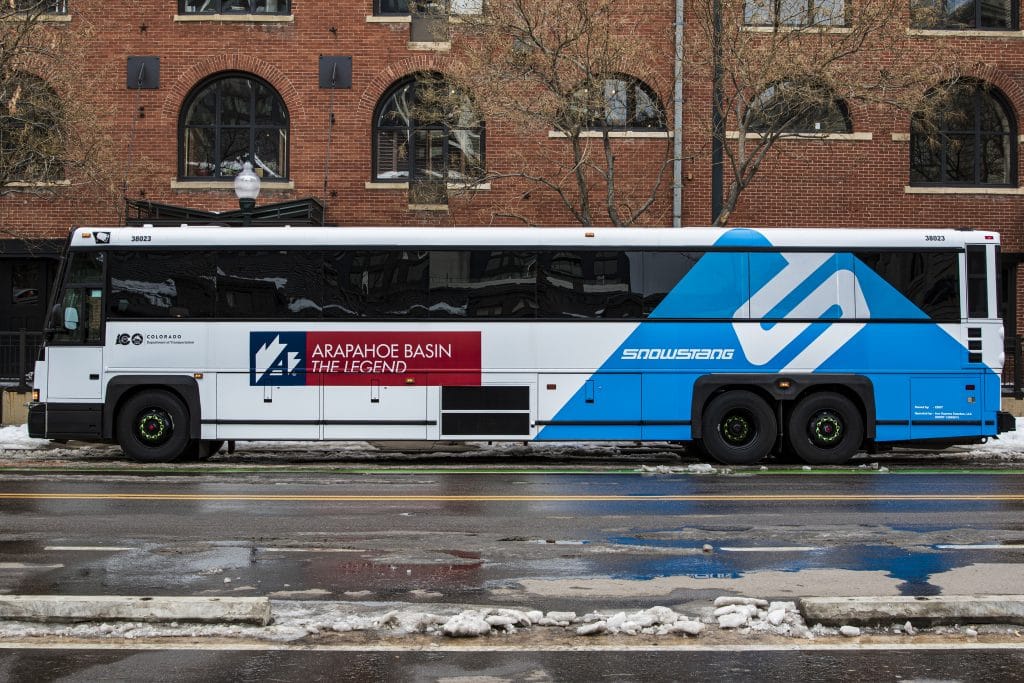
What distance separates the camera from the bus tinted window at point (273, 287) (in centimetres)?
1627

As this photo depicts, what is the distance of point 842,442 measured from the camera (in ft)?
53.0

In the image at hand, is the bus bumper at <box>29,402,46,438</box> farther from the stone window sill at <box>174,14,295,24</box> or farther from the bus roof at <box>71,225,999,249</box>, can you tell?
the stone window sill at <box>174,14,295,24</box>

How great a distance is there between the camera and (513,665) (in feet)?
18.8

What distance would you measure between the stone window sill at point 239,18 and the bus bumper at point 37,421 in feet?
38.7

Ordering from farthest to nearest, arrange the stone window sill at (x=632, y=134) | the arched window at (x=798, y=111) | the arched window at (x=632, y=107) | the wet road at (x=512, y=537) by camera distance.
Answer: the stone window sill at (x=632, y=134), the arched window at (x=632, y=107), the arched window at (x=798, y=111), the wet road at (x=512, y=537)

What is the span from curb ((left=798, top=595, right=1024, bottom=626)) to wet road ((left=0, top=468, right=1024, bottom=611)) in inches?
32.6

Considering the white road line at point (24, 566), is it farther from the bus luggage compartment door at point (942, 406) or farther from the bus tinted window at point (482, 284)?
the bus luggage compartment door at point (942, 406)

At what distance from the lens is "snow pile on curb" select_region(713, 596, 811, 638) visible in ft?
21.0

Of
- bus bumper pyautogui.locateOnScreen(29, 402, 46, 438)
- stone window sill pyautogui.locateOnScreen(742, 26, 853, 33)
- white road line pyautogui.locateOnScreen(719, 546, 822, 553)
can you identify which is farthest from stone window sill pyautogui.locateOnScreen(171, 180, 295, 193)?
white road line pyautogui.locateOnScreen(719, 546, 822, 553)

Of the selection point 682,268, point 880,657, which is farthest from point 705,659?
point 682,268

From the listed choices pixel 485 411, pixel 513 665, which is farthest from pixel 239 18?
pixel 513 665

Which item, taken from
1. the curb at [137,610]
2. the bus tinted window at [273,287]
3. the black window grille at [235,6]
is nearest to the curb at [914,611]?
the curb at [137,610]

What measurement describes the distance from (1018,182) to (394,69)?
547 inches

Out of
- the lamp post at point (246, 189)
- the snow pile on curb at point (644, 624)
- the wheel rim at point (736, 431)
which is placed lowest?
the snow pile on curb at point (644, 624)
